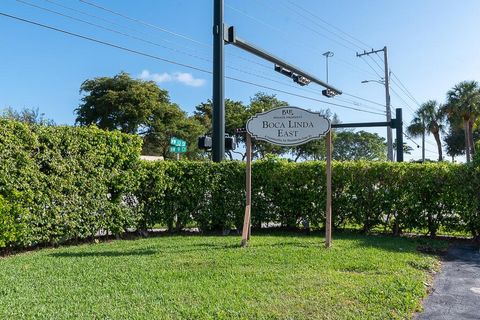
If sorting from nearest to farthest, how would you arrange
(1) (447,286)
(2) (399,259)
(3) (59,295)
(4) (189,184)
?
(3) (59,295)
(1) (447,286)
(2) (399,259)
(4) (189,184)

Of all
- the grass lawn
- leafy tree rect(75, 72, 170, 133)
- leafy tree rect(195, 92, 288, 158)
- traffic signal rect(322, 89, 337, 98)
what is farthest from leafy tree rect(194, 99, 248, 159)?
the grass lawn

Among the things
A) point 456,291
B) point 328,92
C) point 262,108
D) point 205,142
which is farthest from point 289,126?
point 262,108

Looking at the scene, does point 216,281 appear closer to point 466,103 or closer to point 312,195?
point 312,195

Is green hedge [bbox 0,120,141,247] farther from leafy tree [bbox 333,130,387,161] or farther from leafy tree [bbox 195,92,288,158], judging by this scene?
leafy tree [bbox 333,130,387,161]

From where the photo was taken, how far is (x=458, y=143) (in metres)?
54.9

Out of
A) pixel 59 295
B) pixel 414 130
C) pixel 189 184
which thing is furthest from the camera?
pixel 414 130

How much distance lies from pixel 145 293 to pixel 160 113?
1600 inches

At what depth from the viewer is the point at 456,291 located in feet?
17.2

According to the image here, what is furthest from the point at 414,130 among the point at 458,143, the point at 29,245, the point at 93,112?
the point at 29,245

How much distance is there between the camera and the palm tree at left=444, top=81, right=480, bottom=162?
3703cm

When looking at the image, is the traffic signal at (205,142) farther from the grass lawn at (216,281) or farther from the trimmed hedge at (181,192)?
the grass lawn at (216,281)

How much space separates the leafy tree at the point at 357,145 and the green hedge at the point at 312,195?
6406 centimetres

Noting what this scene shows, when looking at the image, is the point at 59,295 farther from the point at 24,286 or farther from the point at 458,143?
the point at 458,143

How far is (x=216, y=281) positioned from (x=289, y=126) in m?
3.97
